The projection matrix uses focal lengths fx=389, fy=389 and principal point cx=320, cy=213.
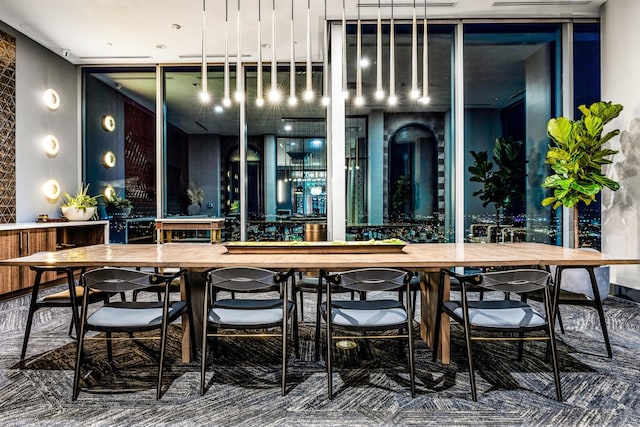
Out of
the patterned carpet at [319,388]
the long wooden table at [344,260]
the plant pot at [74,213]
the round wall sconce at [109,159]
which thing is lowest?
the patterned carpet at [319,388]

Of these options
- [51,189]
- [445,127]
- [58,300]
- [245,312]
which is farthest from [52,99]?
[445,127]

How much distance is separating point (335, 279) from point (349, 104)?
3.62 metres

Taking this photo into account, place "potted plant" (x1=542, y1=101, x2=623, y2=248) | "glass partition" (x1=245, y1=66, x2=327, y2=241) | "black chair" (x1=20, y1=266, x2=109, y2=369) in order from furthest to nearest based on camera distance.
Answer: "glass partition" (x1=245, y1=66, x2=327, y2=241) → "potted plant" (x1=542, y1=101, x2=623, y2=248) → "black chair" (x1=20, y1=266, x2=109, y2=369)

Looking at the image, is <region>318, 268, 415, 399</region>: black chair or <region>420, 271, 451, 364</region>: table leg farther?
<region>420, 271, 451, 364</region>: table leg

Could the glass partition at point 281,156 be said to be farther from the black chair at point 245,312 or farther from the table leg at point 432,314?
the black chair at point 245,312

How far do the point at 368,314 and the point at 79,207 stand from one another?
17.4 feet

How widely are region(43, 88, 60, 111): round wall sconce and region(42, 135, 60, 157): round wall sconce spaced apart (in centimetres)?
46

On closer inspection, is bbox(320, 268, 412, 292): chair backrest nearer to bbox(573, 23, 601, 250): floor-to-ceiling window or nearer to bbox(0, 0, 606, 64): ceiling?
bbox(0, 0, 606, 64): ceiling

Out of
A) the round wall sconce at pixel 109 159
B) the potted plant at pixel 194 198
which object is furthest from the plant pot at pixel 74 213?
the potted plant at pixel 194 198

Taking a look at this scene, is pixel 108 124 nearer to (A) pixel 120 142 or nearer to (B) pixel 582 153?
(A) pixel 120 142

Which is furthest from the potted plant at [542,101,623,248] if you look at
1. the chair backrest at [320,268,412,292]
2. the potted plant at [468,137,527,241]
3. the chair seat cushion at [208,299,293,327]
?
the chair seat cushion at [208,299,293,327]

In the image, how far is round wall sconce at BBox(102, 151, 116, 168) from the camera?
6.68 m

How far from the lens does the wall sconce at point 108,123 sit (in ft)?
22.1

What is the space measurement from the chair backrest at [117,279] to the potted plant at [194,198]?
14.6 feet
